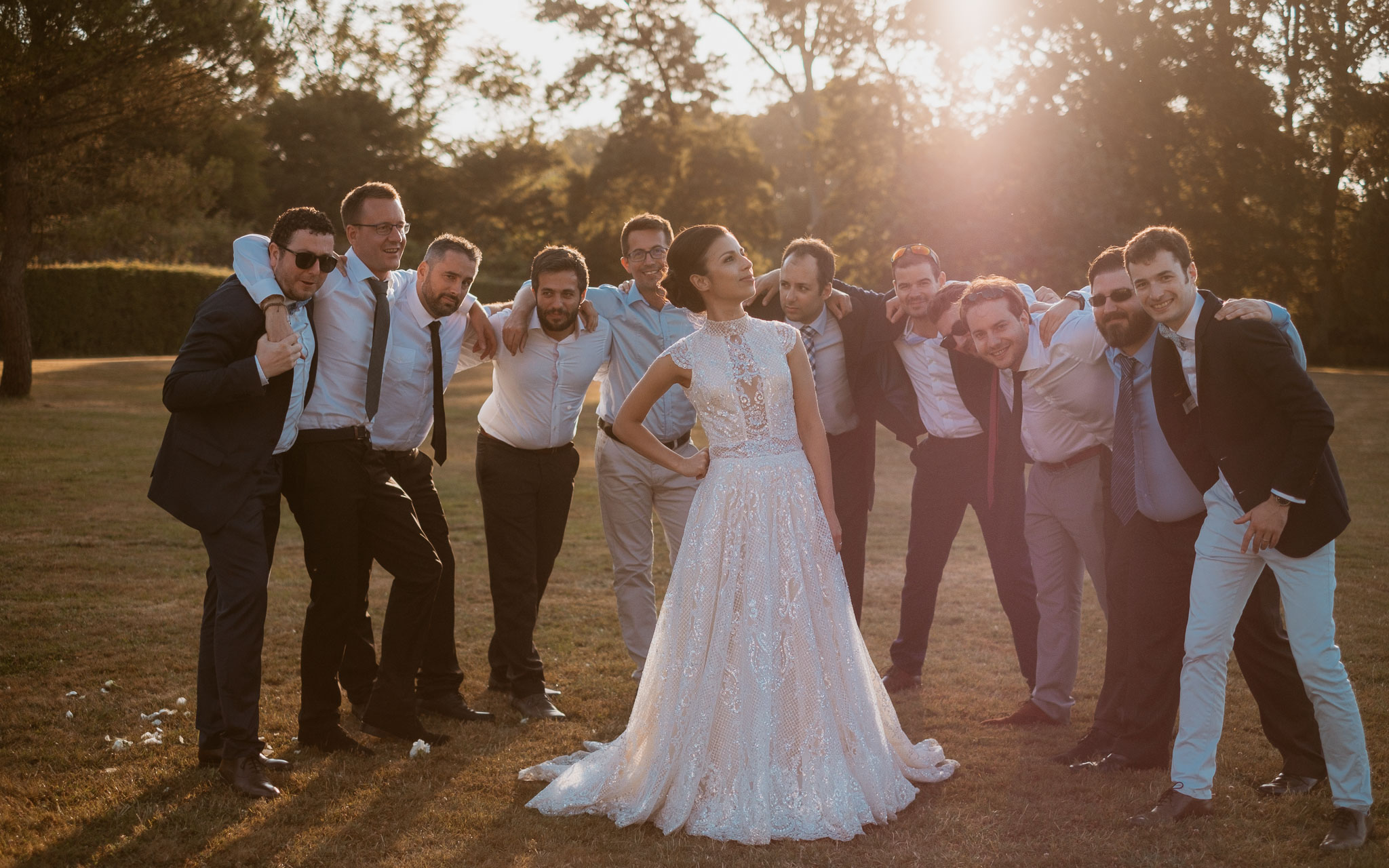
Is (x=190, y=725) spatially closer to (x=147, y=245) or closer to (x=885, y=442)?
(x=885, y=442)

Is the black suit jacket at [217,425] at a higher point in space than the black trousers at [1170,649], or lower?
higher

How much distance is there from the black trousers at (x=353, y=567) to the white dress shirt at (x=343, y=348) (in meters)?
0.13

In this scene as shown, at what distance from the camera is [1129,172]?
2853 cm

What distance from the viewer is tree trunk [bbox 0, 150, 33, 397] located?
19672 millimetres

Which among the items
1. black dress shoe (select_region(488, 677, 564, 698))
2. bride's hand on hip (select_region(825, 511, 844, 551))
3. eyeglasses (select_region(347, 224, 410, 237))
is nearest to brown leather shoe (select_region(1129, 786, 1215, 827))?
bride's hand on hip (select_region(825, 511, 844, 551))

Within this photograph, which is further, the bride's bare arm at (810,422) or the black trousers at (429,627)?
the black trousers at (429,627)

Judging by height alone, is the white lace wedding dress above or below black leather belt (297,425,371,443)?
below

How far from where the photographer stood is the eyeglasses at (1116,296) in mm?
4938

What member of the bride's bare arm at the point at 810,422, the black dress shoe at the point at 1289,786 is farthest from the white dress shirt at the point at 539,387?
the black dress shoe at the point at 1289,786

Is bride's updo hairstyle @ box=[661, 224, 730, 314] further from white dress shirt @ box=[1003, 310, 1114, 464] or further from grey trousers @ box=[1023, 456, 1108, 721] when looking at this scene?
grey trousers @ box=[1023, 456, 1108, 721]

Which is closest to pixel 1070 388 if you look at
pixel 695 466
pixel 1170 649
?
pixel 1170 649

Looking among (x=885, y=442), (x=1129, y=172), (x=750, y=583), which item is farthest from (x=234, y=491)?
(x=1129, y=172)

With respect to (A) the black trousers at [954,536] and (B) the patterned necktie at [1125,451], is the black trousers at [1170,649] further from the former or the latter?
(A) the black trousers at [954,536]

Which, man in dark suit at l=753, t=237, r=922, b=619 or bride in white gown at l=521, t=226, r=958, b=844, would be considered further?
man in dark suit at l=753, t=237, r=922, b=619
